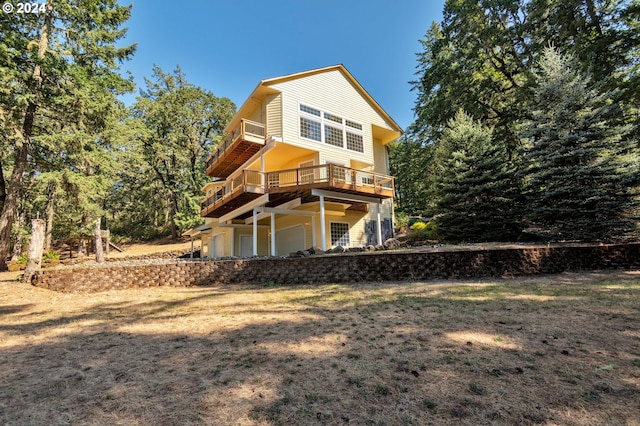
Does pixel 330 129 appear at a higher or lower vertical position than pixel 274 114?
lower

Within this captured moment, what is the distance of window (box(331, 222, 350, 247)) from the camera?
16141 millimetres

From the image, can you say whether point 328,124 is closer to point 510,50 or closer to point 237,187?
point 237,187

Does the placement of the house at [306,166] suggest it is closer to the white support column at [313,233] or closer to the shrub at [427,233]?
the white support column at [313,233]

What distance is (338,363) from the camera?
124 inches

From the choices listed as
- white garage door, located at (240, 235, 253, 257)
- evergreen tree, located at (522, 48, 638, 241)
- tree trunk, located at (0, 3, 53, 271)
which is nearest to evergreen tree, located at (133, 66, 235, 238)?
white garage door, located at (240, 235, 253, 257)

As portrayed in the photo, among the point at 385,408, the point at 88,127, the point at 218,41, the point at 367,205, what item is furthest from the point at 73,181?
the point at 385,408

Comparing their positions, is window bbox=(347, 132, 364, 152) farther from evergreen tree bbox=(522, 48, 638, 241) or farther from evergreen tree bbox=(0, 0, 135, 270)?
evergreen tree bbox=(0, 0, 135, 270)

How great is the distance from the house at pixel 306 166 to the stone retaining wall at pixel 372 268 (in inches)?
157

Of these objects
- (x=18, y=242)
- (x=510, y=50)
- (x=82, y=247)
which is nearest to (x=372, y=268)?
(x=510, y=50)

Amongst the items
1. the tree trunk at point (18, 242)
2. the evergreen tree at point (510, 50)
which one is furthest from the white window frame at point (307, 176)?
the tree trunk at point (18, 242)

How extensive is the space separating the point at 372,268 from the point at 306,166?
7673mm

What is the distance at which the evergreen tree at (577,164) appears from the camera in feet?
33.8

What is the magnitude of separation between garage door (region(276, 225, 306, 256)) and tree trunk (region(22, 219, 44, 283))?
10365 millimetres

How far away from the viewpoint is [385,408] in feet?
7.54
